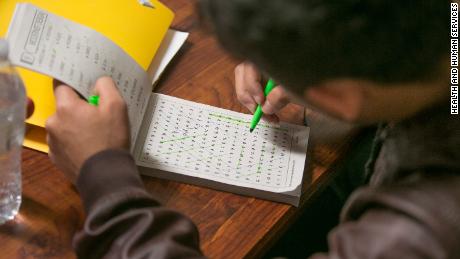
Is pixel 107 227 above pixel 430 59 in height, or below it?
below

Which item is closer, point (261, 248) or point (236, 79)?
point (261, 248)

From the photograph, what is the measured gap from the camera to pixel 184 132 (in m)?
0.90

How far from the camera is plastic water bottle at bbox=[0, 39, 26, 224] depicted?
777mm

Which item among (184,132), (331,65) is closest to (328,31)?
(331,65)

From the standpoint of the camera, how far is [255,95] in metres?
0.96

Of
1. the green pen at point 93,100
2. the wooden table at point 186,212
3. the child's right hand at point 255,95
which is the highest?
the child's right hand at point 255,95

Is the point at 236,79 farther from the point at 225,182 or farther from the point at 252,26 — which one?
the point at 252,26

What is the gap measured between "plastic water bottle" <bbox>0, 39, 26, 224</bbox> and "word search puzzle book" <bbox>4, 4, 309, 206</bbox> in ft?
0.11

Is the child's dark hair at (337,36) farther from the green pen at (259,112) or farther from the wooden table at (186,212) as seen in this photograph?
the green pen at (259,112)

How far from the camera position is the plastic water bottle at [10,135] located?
0.78 m

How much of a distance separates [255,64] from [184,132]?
0.34m

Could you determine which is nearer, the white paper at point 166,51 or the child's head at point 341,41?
the child's head at point 341,41

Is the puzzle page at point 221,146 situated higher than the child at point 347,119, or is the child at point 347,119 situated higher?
the child at point 347,119

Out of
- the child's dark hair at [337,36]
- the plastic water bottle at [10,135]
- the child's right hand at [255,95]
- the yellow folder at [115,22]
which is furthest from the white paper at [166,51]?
the child's dark hair at [337,36]
